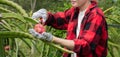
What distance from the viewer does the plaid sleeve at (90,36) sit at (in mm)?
1558

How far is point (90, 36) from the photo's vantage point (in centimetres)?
161

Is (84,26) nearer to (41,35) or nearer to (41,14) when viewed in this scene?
(41,14)

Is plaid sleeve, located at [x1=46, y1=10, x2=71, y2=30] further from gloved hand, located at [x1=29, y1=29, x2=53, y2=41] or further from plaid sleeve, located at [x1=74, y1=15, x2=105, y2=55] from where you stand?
gloved hand, located at [x1=29, y1=29, x2=53, y2=41]

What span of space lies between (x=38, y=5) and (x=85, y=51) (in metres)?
15.0

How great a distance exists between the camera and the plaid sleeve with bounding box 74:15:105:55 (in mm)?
1558

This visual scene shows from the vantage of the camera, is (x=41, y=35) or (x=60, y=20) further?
(x=60, y=20)

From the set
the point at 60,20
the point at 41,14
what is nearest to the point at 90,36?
the point at 41,14

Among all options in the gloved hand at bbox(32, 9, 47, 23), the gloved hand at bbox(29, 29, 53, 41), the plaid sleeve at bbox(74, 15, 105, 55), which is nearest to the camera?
the gloved hand at bbox(29, 29, 53, 41)

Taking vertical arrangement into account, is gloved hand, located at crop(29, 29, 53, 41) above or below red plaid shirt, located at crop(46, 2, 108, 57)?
above

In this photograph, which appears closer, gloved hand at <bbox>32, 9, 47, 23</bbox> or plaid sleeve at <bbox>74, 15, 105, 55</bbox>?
plaid sleeve at <bbox>74, 15, 105, 55</bbox>

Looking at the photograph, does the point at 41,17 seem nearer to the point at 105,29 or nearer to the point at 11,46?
→ the point at 11,46

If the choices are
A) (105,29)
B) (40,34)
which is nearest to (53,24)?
(105,29)

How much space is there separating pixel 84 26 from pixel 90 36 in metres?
0.11

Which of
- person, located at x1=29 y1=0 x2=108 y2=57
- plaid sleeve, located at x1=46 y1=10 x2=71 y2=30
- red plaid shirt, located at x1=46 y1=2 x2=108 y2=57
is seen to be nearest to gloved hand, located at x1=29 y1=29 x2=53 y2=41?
person, located at x1=29 y1=0 x2=108 y2=57
